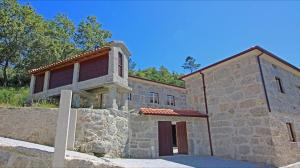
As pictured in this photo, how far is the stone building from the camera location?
35.3ft

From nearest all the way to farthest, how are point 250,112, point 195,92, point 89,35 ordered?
point 250,112, point 195,92, point 89,35

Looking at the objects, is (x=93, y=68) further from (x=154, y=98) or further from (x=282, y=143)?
(x=282, y=143)

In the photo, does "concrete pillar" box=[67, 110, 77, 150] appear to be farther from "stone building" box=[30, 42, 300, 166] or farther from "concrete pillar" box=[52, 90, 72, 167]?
"concrete pillar" box=[52, 90, 72, 167]

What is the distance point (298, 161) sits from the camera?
11.2 m

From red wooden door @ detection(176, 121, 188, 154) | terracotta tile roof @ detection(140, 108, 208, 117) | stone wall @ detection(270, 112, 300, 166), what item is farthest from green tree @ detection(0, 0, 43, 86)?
stone wall @ detection(270, 112, 300, 166)

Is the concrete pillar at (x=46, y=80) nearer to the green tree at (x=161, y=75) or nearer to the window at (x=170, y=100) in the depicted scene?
the window at (x=170, y=100)

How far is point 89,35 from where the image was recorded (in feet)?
90.1

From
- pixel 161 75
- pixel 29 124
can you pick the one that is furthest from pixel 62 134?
pixel 161 75

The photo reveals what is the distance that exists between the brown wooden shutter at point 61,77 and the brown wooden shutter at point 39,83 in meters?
0.82

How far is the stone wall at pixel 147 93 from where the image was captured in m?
18.8

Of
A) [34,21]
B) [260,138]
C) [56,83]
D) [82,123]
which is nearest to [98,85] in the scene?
[82,123]

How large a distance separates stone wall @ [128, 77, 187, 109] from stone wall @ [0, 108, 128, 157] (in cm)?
856

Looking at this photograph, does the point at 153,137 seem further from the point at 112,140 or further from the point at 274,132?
the point at 274,132

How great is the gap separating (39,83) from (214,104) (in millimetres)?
11603
